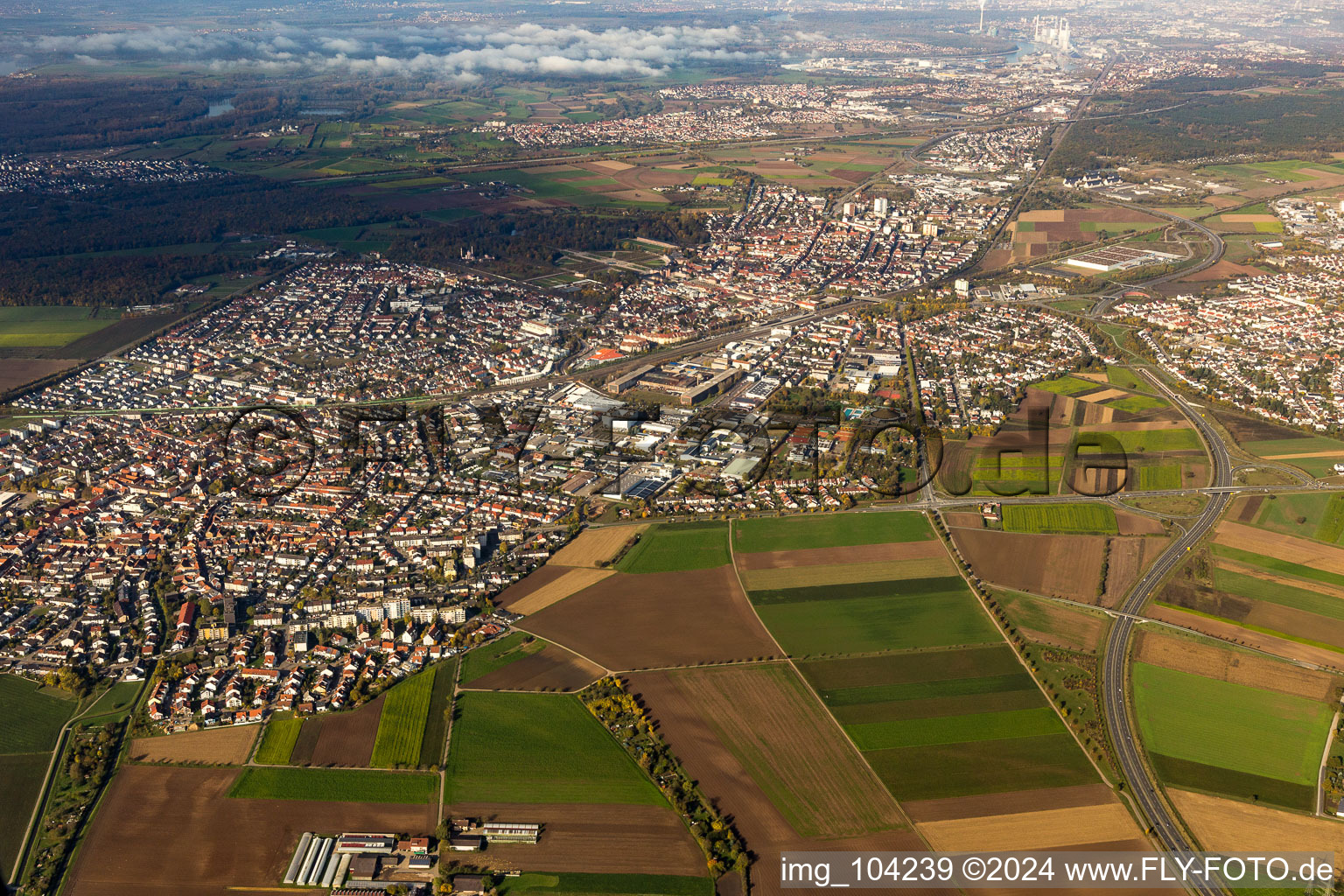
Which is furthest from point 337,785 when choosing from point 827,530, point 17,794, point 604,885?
point 827,530

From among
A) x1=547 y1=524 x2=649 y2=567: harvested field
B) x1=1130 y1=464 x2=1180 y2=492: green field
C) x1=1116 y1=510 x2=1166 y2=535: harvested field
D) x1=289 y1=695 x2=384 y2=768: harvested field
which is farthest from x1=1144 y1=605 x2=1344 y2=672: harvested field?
x1=289 y1=695 x2=384 y2=768: harvested field

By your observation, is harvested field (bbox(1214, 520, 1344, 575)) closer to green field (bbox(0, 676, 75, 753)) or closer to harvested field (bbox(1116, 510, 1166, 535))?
harvested field (bbox(1116, 510, 1166, 535))

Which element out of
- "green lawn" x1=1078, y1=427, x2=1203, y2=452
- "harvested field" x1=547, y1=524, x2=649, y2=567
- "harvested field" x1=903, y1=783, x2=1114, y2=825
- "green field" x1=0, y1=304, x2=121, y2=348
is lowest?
"harvested field" x1=903, y1=783, x2=1114, y2=825

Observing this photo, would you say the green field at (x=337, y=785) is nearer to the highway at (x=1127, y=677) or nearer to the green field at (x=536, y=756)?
the green field at (x=536, y=756)

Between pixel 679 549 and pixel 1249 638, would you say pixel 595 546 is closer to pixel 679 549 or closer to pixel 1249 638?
pixel 679 549

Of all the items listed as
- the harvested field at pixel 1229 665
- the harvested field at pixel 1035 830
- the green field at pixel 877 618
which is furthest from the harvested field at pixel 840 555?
the harvested field at pixel 1035 830

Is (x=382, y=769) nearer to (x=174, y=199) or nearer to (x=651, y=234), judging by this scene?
(x=651, y=234)
